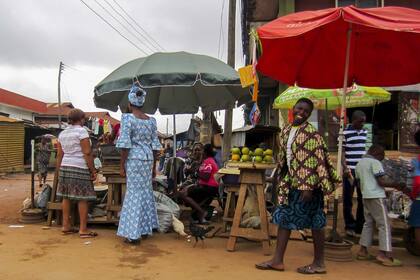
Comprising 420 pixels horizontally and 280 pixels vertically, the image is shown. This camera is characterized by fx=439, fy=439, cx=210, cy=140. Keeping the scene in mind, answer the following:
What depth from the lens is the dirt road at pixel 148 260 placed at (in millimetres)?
4324

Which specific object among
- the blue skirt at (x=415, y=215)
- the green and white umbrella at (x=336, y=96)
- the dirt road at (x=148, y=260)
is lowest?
the dirt road at (x=148, y=260)

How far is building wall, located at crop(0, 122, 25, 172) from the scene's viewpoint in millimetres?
19630

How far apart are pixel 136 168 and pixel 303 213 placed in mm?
2287

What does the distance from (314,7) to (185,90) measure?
5874 millimetres

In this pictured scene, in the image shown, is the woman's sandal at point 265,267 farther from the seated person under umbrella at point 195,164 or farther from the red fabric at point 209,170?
the seated person under umbrella at point 195,164

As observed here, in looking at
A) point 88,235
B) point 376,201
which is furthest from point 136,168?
point 376,201

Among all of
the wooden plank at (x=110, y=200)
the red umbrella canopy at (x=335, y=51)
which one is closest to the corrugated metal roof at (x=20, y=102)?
the wooden plank at (x=110, y=200)

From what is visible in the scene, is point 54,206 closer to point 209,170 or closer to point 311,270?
point 209,170

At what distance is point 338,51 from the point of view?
18.9 ft

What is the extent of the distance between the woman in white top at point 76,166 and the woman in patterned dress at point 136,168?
0.57 m

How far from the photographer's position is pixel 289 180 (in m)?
4.51

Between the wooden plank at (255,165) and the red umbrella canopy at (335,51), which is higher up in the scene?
the red umbrella canopy at (335,51)

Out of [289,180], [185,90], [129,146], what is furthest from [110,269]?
[185,90]

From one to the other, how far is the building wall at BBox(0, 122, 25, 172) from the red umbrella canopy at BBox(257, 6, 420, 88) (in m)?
17.0
